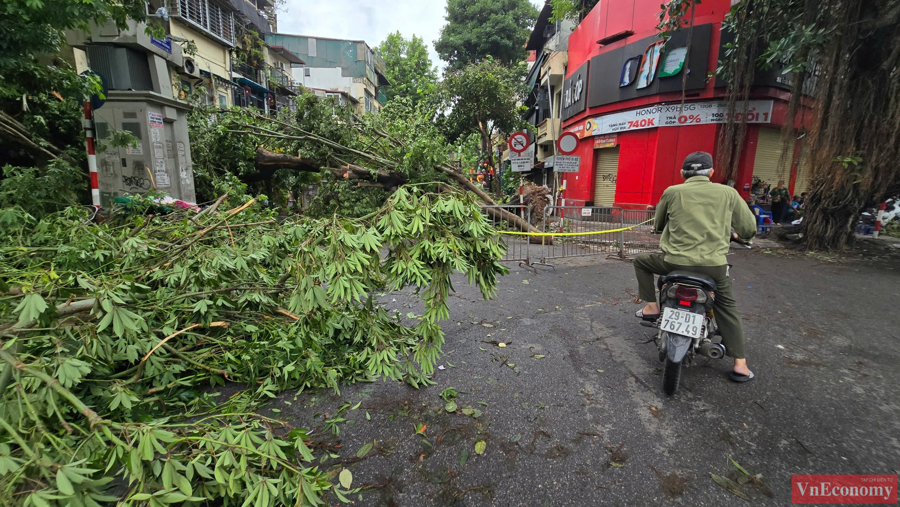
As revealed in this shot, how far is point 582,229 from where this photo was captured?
8.37m

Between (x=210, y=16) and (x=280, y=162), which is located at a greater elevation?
(x=210, y=16)

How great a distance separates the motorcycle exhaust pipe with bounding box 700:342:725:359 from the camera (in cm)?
295

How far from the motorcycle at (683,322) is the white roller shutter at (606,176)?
Result: 555 inches

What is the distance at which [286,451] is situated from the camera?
173 centimetres

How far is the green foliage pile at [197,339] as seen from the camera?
143cm

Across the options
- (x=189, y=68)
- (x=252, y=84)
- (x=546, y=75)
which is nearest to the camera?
(x=189, y=68)

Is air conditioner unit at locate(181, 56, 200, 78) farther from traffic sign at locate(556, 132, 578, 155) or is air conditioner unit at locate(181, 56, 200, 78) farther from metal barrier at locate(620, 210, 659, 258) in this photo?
metal barrier at locate(620, 210, 659, 258)

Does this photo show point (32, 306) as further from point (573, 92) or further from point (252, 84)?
point (252, 84)

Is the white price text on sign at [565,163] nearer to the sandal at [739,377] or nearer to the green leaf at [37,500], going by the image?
the sandal at [739,377]

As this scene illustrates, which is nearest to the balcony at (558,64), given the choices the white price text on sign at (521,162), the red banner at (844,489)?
the white price text on sign at (521,162)

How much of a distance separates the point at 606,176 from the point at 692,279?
14.9 meters

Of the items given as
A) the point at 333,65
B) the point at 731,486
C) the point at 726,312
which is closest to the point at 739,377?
the point at 726,312

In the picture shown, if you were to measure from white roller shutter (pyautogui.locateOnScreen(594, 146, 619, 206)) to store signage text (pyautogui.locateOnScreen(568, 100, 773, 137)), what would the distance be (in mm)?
1354

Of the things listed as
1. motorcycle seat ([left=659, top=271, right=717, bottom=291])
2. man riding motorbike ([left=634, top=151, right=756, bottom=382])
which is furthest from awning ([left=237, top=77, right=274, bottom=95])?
motorcycle seat ([left=659, top=271, right=717, bottom=291])
